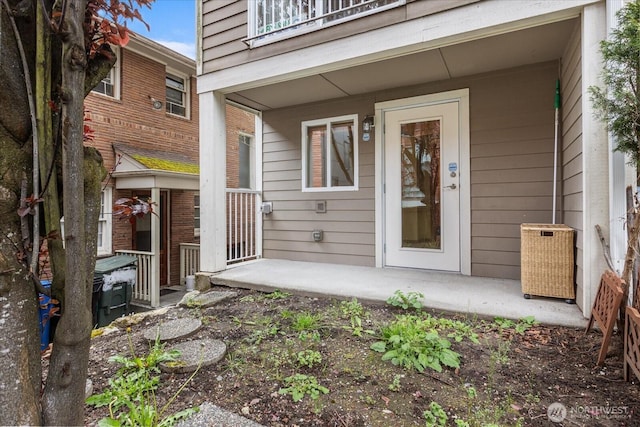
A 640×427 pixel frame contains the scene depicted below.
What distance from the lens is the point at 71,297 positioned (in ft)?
3.15

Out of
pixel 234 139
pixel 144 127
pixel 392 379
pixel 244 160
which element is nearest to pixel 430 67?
pixel 392 379

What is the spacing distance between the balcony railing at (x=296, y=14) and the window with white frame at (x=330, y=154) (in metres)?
1.31

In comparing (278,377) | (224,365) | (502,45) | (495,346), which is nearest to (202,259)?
(224,365)

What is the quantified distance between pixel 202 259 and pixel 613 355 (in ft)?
12.8

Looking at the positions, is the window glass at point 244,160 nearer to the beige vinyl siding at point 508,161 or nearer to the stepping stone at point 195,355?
the beige vinyl siding at point 508,161

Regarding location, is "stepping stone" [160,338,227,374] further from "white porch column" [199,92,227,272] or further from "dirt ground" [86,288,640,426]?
"white porch column" [199,92,227,272]

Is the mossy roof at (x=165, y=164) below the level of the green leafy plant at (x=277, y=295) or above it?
above

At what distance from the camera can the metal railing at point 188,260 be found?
845 cm

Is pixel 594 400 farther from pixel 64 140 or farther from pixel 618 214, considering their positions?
pixel 64 140

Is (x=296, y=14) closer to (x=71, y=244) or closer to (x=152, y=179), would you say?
(x=71, y=244)

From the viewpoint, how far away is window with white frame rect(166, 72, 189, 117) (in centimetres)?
888

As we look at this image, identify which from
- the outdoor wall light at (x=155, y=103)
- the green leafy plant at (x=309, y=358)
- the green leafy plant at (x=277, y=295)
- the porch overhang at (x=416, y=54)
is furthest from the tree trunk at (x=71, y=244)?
the outdoor wall light at (x=155, y=103)

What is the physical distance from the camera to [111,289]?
18.6ft

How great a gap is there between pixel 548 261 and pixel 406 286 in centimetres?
125
